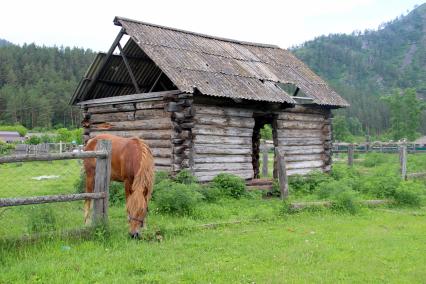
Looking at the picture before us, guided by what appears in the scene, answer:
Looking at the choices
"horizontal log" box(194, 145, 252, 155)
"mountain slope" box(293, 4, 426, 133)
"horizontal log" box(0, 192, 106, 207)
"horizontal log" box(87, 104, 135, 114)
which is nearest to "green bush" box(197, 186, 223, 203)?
"horizontal log" box(194, 145, 252, 155)

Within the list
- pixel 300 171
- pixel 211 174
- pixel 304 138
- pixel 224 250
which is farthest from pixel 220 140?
pixel 224 250

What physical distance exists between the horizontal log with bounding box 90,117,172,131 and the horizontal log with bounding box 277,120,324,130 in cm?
455

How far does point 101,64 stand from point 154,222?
324 inches

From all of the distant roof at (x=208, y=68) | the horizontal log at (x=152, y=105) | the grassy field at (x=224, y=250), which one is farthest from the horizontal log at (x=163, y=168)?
the grassy field at (x=224, y=250)

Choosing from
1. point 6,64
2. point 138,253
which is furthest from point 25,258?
point 6,64

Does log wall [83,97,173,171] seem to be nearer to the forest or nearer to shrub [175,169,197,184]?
shrub [175,169,197,184]

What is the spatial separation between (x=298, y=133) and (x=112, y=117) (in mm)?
6793

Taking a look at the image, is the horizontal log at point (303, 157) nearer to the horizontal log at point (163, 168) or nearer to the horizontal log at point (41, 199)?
the horizontal log at point (163, 168)

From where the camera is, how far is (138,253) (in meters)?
6.93

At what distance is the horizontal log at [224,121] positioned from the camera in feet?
46.0

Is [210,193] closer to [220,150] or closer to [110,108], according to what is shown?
[220,150]

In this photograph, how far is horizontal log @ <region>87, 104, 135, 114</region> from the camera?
15355mm

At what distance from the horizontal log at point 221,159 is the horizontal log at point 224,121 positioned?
994 mm

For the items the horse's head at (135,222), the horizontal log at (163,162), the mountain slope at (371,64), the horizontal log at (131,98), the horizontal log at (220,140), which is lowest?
the horse's head at (135,222)
